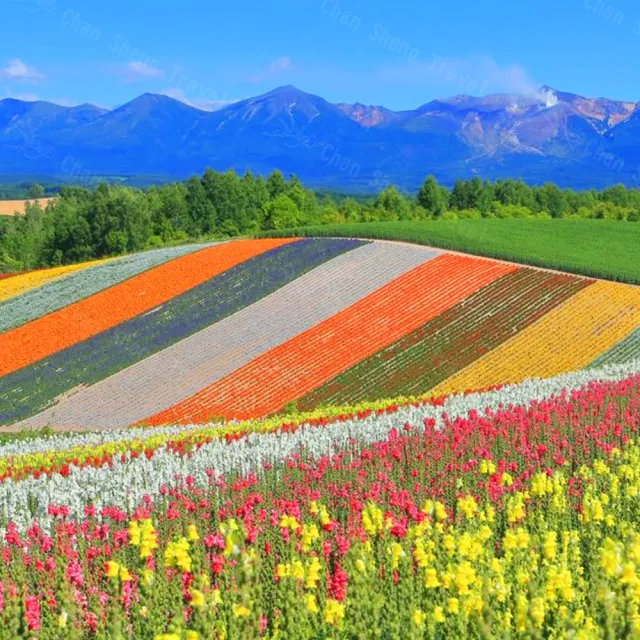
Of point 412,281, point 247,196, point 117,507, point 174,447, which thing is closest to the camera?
point 117,507

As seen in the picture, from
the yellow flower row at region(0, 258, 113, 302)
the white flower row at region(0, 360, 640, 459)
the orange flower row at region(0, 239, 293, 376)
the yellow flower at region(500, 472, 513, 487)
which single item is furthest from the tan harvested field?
the yellow flower at region(500, 472, 513, 487)

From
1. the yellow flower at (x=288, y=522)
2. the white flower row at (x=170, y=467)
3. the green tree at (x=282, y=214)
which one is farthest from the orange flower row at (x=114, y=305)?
the green tree at (x=282, y=214)

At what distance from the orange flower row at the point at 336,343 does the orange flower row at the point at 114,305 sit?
26.8 feet

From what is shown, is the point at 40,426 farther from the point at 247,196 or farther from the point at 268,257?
the point at 247,196

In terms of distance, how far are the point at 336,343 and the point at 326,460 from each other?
1902 centimetres

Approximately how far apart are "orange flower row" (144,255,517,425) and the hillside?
0.24 feet

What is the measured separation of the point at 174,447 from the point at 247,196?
8799cm

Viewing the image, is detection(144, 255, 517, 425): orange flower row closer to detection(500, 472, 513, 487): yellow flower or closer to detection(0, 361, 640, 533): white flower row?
detection(0, 361, 640, 533): white flower row

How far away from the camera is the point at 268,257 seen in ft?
140

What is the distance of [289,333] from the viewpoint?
3244 cm

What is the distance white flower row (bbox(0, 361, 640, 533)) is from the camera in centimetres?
1095

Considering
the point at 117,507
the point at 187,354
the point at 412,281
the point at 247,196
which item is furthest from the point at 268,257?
the point at 247,196

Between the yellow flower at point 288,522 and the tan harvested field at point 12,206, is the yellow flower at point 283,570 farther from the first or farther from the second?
the tan harvested field at point 12,206

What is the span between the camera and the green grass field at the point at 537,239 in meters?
41.3
